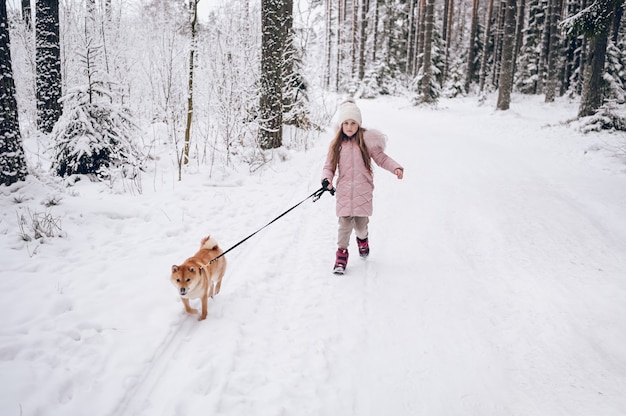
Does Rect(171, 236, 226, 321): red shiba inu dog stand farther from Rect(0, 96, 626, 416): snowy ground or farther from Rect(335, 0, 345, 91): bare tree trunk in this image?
Rect(335, 0, 345, 91): bare tree trunk

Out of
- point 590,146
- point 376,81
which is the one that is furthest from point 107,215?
point 376,81

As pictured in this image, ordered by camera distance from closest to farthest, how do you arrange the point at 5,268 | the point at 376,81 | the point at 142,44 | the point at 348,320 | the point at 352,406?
the point at 352,406
the point at 348,320
the point at 5,268
the point at 142,44
the point at 376,81

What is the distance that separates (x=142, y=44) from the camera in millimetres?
14125

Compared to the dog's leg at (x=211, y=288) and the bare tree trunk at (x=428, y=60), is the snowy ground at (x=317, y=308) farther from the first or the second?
the bare tree trunk at (x=428, y=60)

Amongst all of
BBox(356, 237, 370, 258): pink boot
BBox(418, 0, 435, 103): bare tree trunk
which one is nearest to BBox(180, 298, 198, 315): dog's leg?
BBox(356, 237, 370, 258): pink boot

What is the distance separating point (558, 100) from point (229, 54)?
21730 millimetres

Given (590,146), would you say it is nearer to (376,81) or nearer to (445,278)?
(445,278)

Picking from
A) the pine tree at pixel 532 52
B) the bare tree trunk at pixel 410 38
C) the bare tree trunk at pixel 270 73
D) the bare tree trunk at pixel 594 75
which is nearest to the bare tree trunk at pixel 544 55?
the pine tree at pixel 532 52

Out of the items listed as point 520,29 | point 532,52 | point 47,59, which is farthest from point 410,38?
point 47,59

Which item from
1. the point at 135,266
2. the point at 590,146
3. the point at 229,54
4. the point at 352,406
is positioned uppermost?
the point at 229,54

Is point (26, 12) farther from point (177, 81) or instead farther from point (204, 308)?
point (204, 308)

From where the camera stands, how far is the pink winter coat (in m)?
4.51

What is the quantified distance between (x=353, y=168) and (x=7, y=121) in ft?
14.8

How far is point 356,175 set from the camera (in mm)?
4547
